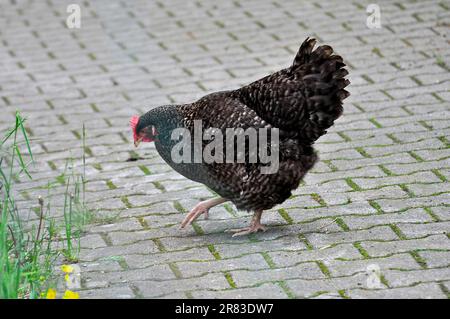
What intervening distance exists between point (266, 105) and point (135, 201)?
143cm

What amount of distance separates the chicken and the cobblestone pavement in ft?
1.23

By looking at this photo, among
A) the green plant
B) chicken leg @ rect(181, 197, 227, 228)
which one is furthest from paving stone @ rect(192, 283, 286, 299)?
chicken leg @ rect(181, 197, 227, 228)

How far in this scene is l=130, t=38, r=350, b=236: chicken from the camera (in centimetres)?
562

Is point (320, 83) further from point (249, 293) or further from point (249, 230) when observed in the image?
point (249, 293)

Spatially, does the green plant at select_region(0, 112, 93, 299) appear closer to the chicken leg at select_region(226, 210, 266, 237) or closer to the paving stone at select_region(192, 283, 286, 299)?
the paving stone at select_region(192, 283, 286, 299)

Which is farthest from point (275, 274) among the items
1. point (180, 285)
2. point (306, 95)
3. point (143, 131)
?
Result: point (143, 131)

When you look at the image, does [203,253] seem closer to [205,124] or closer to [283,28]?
[205,124]

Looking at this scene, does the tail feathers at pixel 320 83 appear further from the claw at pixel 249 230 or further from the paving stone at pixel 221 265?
the paving stone at pixel 221 265

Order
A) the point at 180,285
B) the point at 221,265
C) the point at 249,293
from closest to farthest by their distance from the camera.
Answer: the point at 249,293 → the point at 180,285 → the point at 221,265

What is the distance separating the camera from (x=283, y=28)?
9.64 meters

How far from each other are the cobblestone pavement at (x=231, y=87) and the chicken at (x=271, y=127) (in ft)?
1.23

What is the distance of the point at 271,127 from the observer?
5.66 meters

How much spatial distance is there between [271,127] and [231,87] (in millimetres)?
2736
